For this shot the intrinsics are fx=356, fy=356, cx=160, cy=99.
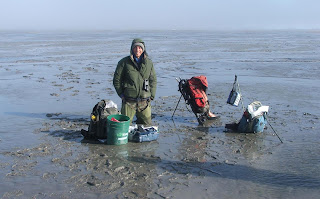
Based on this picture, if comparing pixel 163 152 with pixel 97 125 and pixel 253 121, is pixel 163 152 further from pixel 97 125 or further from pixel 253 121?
pixel 253 121

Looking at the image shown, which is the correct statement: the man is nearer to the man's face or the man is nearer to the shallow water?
the man's face

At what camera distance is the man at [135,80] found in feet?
24.7

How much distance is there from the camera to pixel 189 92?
29.6ft

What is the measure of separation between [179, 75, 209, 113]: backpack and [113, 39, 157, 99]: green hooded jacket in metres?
1.54

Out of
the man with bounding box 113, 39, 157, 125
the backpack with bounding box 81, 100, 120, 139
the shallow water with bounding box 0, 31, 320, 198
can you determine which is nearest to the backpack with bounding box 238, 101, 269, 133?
the shallow water with bounding box 0, 31, 320, 198

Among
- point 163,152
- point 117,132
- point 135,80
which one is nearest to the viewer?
point 163,152

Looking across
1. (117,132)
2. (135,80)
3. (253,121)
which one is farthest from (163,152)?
(253,121)

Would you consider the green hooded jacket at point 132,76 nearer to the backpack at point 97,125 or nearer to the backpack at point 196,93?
the backpack at point 97,125

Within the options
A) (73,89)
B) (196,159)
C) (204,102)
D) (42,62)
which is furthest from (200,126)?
(42,62)

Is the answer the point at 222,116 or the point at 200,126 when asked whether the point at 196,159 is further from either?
the point at 222,116

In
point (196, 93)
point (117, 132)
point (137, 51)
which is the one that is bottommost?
point (117, 132)

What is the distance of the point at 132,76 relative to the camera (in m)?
7.54

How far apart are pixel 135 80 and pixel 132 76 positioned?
0.11 meters

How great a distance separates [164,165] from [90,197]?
1594mm
